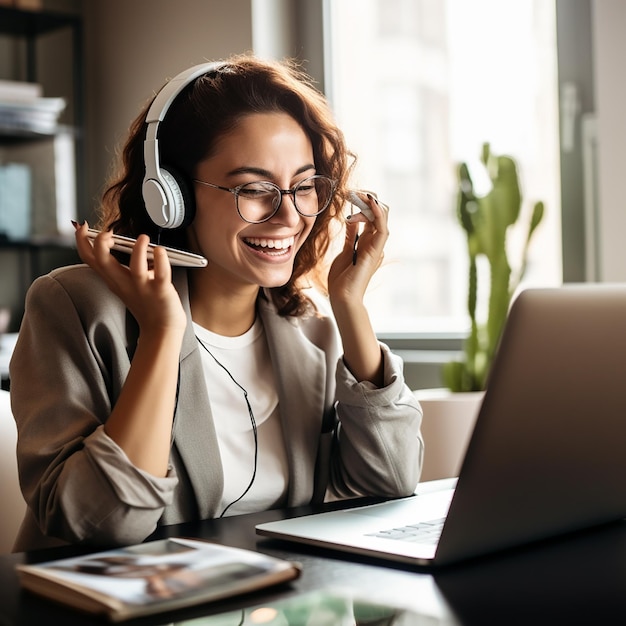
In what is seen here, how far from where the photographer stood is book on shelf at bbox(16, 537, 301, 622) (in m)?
0.69

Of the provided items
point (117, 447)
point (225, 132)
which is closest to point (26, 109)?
point (225, 132)

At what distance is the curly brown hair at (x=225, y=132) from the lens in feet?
4.44

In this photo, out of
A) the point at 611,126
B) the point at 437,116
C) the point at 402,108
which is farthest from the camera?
the point at 402,108

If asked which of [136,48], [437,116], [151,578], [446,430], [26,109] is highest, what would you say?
[136,48]

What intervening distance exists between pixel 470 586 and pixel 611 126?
1517 millimetres

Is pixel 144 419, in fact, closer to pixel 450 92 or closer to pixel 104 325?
pixel 104 325

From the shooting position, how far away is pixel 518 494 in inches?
32.1

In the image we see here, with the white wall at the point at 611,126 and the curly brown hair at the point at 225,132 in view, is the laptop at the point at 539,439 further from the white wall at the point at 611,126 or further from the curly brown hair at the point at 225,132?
the white wall at the point at 611,126

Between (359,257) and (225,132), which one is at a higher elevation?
(225,132)

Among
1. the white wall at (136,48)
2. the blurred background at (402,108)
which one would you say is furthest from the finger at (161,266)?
the white wall at (136,48)

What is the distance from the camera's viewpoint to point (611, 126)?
6.75 feet

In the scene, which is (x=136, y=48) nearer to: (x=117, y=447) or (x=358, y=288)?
(x=358, y=288)

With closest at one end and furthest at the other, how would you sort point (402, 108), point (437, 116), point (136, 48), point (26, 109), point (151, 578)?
point (151, 578)
point (437, 116)
point (402, 108)
point (26, 109)
point (136, 48)

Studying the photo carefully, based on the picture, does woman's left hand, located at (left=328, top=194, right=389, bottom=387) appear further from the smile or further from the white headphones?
the white headphones
